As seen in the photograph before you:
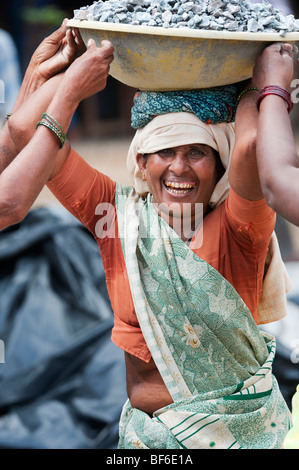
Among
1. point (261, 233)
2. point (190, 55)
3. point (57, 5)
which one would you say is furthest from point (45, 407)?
point (57, 5)

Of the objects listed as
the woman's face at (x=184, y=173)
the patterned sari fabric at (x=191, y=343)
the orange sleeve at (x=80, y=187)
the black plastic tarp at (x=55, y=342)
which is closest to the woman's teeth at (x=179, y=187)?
the woman's face at (x=184, y=173)

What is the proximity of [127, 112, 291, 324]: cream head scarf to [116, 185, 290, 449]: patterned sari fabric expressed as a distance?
155mm

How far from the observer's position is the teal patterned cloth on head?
84.9 inches

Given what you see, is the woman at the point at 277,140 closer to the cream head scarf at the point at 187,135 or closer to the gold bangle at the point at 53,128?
the cream head scarf at the point at 187,135

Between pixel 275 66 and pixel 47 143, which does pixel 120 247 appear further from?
pixel 275 66

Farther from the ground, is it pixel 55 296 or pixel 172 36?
pixel 172 36

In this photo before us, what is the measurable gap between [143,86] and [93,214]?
1.57 feet

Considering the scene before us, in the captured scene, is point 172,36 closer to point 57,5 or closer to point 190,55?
point 190,55

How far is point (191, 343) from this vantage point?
Answer: 2266 mm

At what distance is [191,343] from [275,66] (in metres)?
0.91

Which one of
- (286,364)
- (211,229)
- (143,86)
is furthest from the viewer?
(286,364)

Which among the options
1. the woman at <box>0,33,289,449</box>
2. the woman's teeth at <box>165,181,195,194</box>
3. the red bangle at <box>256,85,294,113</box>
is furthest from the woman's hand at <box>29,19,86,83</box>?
the red bangle at <box>256,85,294,113</box>

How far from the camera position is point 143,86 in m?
2.14

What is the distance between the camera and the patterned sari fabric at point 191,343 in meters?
2.23
